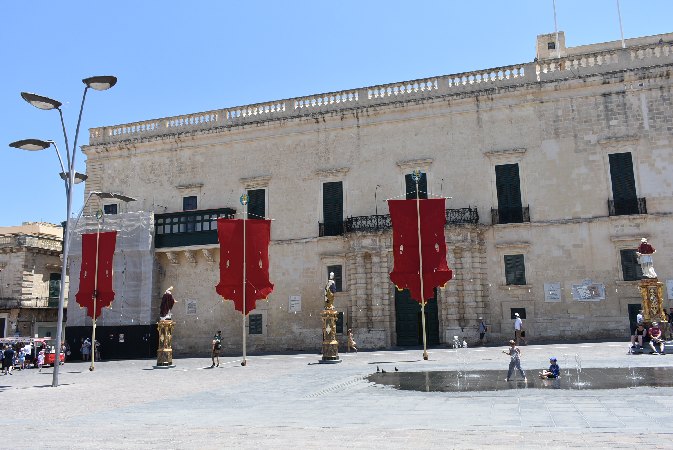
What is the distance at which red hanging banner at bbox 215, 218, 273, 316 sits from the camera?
21.1 m

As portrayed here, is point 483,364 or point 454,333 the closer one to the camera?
point 483,364

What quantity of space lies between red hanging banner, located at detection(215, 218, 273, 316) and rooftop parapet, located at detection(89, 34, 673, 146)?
30.8 feet

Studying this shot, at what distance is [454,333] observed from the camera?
968 inches

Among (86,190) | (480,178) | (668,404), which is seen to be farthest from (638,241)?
(86,190)

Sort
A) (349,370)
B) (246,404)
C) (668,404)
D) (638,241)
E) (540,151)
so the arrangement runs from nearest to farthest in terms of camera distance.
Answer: (668,404) → (246,404) → (349,370) → (638,241) → (540,151)

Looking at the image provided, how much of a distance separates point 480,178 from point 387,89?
6328 millimetres

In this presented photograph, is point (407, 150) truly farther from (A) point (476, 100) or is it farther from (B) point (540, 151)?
(B) point (540, 151)

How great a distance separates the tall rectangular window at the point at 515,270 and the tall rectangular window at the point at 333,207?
25.6 feet

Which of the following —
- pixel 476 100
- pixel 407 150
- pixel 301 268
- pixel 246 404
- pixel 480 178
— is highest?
pixel 476 100

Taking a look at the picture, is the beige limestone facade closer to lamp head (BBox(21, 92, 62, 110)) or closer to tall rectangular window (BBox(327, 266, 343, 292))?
tall rectangular window (BBox(327, 266, 343, 292))

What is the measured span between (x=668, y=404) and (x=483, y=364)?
24.8 ft

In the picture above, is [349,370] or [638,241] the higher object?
[638,241]

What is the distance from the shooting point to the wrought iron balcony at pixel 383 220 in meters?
25.3

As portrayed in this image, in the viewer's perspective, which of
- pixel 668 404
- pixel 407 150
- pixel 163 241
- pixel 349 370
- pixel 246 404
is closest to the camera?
pixel 668 404
